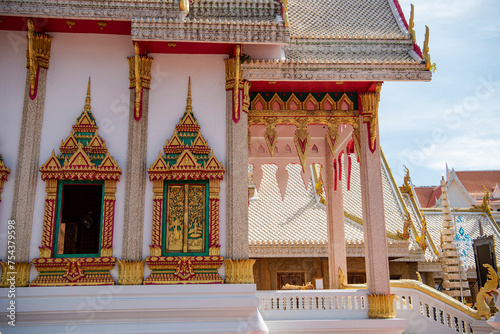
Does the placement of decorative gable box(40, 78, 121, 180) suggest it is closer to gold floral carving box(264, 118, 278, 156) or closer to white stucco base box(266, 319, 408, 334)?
gold floral carving box(264, 118, 278, 156)

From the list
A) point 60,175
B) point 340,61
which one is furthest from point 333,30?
point 60,175

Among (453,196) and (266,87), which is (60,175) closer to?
(266,87)

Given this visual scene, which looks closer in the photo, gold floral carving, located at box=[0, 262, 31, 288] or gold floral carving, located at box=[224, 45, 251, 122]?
gold floral carving, located at box=[0, 262, 31, 288]

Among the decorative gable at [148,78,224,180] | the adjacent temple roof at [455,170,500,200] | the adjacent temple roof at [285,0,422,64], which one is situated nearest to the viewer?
the decorative gable at [148,78,224,180]

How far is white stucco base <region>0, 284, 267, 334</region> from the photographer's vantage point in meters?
7.30

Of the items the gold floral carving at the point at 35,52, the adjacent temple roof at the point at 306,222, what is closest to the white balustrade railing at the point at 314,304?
the gold floral carving at the point at 35,52

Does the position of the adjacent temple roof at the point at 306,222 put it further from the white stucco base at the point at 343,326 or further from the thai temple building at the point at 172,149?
the white stucco base at the point at 343,326

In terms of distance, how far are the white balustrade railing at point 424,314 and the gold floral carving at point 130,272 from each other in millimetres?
4754

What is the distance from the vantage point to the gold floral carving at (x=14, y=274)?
7.45 metres

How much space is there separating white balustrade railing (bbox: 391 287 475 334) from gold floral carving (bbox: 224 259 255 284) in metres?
3.29

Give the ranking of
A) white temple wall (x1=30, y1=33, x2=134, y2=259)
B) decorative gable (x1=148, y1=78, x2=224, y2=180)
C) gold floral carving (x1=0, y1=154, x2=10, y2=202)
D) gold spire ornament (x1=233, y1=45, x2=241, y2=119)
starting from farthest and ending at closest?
gold spire ornament (x1=233, y1=45, x2=241, y2=119)
white temple wall (x1=30, y1=33, x2=134, y2=259)
decorative gable (x1=148, y1=78, x2=224, y2=180)
gold floral carving (x1=0, y1=154, x2=10, y2=202)

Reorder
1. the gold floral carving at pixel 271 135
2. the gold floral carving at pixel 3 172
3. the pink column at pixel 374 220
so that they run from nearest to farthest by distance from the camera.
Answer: the gold floral carving at pixel 3 172 → the pink column at pixel 374 220 → the gold floral carving at pixel 271 135

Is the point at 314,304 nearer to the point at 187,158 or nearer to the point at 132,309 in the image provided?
the point at 132,309

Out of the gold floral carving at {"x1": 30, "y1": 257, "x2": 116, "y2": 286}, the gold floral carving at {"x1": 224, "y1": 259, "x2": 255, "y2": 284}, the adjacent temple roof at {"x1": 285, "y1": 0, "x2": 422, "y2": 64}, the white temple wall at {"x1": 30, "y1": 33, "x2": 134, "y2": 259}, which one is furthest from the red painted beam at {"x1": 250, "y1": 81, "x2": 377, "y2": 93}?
the gold floral carving at {"x1": 30, "y1": 257, "x2": 116, "y2": 286}
